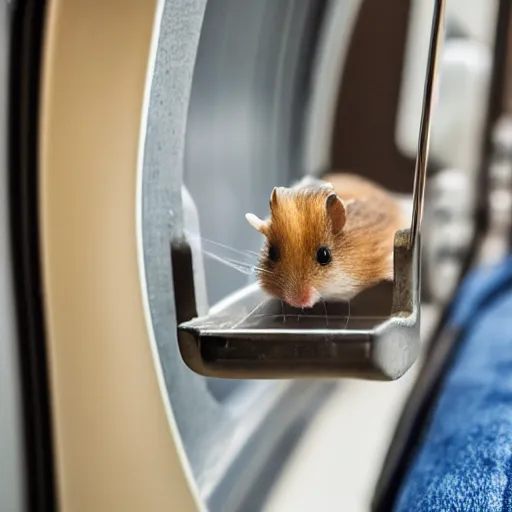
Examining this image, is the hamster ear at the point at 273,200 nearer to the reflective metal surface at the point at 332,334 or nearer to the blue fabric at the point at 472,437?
the reflective metal surface at the point at 332,334

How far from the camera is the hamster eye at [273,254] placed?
211 millimetres

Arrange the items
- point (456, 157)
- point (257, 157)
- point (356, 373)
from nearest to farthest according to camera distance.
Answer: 1. point (356, 373)
2. point (257, 157)
3. point (456, 157)

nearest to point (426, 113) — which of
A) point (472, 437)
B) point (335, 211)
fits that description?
point (335, 211)

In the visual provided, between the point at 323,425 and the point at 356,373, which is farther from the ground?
the point at 356,373

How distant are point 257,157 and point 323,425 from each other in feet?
0.54

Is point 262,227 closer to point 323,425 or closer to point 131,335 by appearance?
point 131,335

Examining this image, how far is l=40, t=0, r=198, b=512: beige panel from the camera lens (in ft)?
0.76

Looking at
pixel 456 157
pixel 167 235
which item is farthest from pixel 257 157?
pixel 456 157

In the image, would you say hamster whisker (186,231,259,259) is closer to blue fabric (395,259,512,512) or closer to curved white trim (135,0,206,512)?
curved white trim (135,0,206,512)

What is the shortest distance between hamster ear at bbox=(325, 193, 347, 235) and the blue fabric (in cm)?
14

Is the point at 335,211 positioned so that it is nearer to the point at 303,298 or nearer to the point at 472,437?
the point at 303,298

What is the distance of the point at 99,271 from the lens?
25cm

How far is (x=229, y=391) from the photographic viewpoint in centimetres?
35

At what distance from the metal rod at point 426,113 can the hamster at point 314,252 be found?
0.01 meters
